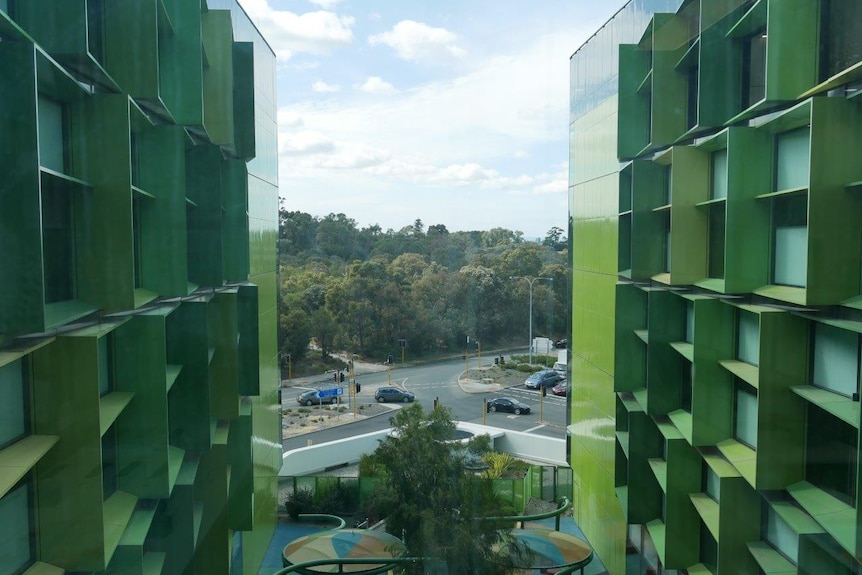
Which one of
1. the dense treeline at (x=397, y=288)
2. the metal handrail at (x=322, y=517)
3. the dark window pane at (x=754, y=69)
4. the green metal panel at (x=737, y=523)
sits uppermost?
the dark window pane at (x=754, y=69)

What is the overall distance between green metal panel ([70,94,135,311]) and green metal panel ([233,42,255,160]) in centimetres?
196

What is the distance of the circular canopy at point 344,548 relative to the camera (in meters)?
4.56

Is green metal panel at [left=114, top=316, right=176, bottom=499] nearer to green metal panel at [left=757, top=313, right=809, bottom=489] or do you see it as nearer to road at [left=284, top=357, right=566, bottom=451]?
green metal panel at [left=757, top=313, right=809, bottom=489]

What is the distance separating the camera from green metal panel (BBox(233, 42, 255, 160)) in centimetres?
407

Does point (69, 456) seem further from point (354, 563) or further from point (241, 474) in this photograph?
point (354, 563)

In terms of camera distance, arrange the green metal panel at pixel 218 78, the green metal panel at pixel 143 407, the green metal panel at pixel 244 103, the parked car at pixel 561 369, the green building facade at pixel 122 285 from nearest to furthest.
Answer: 1. the green building facade at pixel 122 285
2. the green metal panel at pixel 143 407
3. the green metal panel at pixel 218 78
4. the green metal panel at pixel 244 103
5. the parked car at pixel 561 369

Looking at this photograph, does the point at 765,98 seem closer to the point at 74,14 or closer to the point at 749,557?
the point at 749,557

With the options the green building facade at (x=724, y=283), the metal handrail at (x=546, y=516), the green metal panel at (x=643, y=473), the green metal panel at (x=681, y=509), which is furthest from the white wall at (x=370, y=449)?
the green metal panel at (x=681, y=509)

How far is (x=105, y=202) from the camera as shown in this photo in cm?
215

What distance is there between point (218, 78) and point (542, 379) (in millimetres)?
3295

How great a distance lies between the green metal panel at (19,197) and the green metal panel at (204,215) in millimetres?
1553

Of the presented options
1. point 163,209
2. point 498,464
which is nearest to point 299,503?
point 498,464

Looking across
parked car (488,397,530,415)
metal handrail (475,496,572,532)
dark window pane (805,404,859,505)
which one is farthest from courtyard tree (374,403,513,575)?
dark window pane (805,404,859,505)

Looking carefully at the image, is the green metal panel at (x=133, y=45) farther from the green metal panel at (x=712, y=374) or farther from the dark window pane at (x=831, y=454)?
the dark window pane at (x=831, y=454)
